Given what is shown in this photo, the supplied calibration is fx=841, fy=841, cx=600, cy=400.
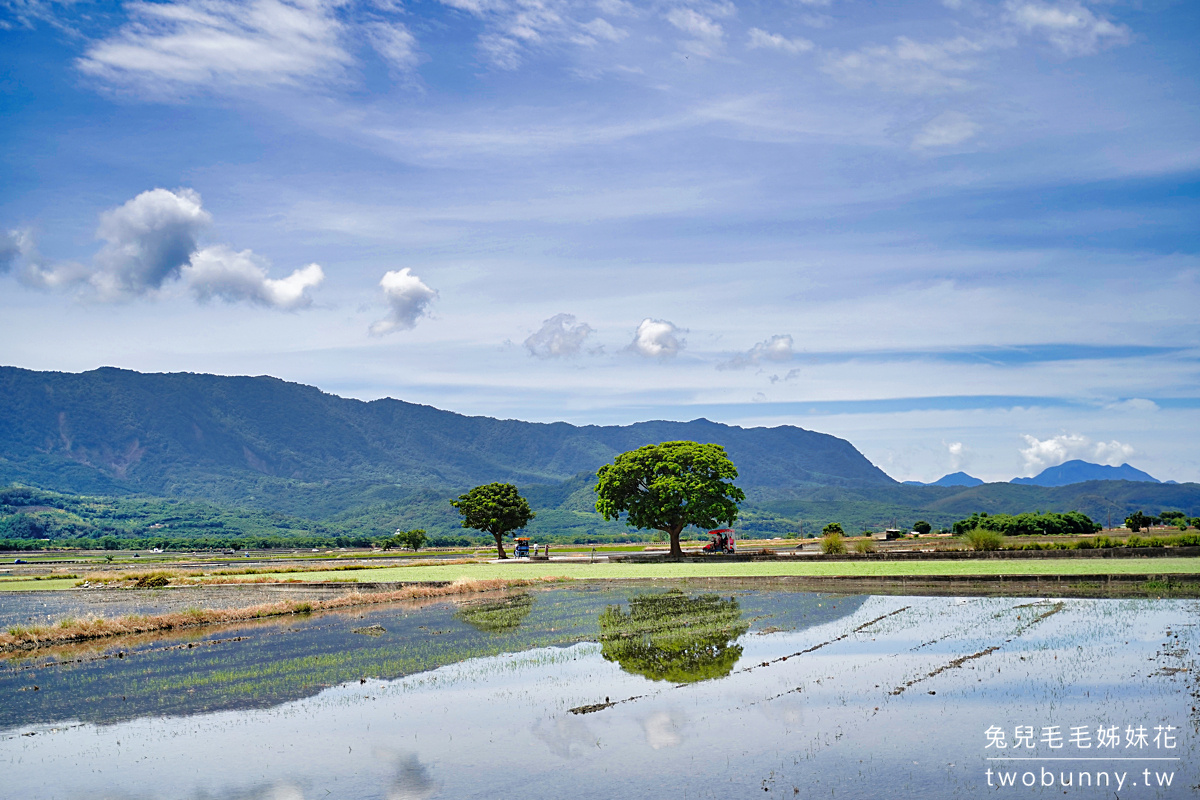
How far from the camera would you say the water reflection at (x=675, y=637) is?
72.6 feet

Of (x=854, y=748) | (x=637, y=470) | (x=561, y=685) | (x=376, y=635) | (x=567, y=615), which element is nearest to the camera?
(x=854, y=748)

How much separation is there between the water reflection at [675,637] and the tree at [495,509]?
4105 cm

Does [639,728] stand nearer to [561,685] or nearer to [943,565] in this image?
[561,685]

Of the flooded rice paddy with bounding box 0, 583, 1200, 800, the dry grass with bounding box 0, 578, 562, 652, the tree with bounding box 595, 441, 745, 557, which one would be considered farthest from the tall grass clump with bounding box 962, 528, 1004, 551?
the dry grass with bounding box 0, 578, 562, 652

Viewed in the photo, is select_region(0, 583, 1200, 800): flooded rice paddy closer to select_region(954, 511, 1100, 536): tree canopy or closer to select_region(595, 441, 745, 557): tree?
select_region(595, 441, 745, 557): tree

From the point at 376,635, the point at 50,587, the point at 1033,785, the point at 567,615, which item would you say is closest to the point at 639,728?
the point at 1033,785

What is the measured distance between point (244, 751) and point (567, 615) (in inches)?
846

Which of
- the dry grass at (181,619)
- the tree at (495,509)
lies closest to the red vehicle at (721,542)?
the tree at (495,509)

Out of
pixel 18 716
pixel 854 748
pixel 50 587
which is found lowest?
pixel 50 587

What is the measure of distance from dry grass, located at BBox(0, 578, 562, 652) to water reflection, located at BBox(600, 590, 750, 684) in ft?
47.5

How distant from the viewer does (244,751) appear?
1517cm

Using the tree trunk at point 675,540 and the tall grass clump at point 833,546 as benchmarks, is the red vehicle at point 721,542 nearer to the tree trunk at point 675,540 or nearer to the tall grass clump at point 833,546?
the tree trunk at point 675,540

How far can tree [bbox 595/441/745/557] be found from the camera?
68812 mm

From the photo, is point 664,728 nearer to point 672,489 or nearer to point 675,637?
point 675,637
